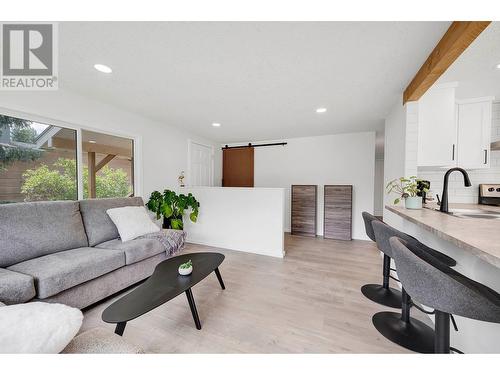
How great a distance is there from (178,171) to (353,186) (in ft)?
12.3

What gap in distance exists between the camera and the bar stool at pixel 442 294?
2.26 feet

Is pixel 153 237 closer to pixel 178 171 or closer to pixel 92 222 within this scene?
pixel 92 222

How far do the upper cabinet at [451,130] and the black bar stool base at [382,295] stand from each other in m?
1.46

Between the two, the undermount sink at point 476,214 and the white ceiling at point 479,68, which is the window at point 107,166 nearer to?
the undermount sink at point 476,214

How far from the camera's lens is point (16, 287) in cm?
133

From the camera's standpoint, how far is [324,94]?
8.12ft

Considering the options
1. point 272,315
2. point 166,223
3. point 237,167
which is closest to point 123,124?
point 166,223

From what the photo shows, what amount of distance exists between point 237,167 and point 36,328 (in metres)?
4.97

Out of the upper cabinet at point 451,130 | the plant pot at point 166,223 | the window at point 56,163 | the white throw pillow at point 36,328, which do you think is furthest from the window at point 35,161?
the upper cabinet at point 451,130

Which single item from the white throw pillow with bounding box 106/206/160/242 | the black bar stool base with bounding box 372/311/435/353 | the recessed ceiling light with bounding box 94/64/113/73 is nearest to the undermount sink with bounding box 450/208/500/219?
the black bar stool base with bounding box 372/311/435/353

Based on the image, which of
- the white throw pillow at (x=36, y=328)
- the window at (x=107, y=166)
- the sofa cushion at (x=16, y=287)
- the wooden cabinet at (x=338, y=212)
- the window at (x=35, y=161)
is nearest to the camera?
the white throw pillow at (x=36, y=328)

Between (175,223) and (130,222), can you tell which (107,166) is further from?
(175,223)

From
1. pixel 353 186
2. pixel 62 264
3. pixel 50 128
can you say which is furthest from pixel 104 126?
pixel 353 186

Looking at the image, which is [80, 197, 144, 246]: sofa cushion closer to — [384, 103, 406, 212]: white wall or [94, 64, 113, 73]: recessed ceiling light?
[94, 64, 113, 73]: recessed ceiling light
